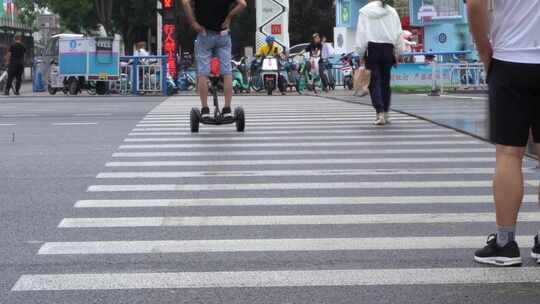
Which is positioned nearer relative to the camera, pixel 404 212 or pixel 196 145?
pixel 404 212

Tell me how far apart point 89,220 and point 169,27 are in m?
24.6

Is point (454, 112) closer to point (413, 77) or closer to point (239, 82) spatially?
point (413, 77)

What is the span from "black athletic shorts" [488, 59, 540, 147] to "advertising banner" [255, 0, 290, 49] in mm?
32050

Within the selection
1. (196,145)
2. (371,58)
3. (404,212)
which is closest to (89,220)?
Answer: (404,212)

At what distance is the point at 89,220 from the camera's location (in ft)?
23.1

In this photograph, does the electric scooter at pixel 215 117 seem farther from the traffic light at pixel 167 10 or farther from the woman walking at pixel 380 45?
the traffic light at pixel 167 10

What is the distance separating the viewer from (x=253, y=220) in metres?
7.03

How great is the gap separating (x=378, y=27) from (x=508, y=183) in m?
8.93

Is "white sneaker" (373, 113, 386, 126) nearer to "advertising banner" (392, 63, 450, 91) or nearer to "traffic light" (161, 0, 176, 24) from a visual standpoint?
"advertising banner" (392, 63, 450, 91)

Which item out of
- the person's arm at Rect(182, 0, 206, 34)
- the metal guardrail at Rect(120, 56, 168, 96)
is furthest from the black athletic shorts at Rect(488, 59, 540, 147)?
the metal guardrail at Rect(120, 56, 168, 96)

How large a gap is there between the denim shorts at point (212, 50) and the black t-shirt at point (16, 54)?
20053mm

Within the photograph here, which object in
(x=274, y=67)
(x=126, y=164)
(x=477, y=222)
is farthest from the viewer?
(x=274, y=67)

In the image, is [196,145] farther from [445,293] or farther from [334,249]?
[445,293]

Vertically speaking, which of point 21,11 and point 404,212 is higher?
point 21,11
